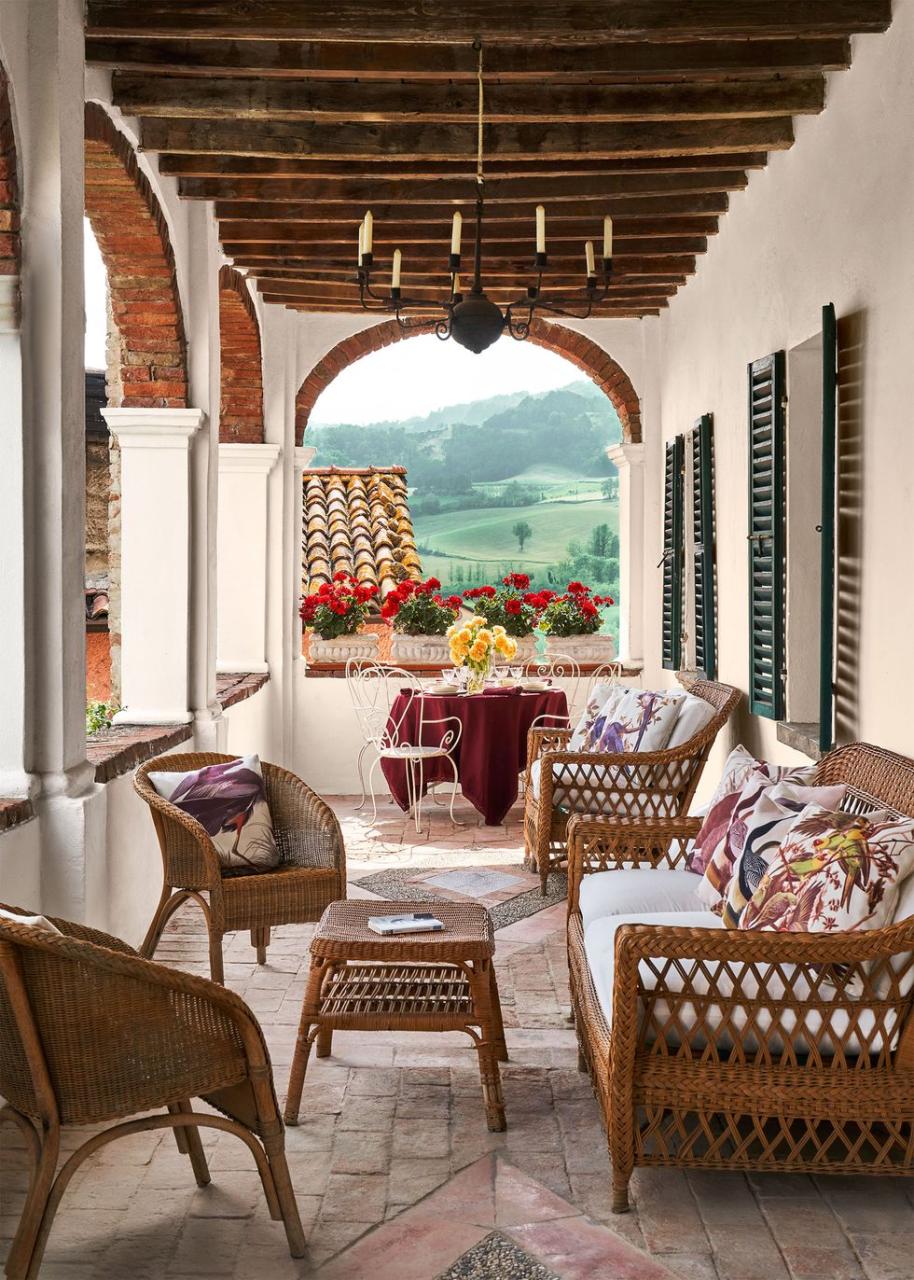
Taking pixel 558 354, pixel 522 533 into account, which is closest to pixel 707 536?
pixel 558 354

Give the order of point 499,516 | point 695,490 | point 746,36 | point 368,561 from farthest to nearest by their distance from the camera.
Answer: point 499,516 → point 368,561 → point 695,490 → point 746,36

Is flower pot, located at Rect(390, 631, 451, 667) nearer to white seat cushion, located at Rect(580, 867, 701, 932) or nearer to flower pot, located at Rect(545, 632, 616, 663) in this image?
flower pot, located at Rect(545, 632, 616, 663)

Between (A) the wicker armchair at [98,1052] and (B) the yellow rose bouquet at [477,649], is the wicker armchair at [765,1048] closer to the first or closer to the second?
(A) the wicker armchair at [98,1052]

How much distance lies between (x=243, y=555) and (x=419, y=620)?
1265 mm

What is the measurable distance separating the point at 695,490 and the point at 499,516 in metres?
16.2

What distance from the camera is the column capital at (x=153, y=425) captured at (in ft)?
18.9

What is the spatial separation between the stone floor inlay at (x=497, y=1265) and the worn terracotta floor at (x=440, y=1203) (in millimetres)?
25

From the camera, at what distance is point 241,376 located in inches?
334

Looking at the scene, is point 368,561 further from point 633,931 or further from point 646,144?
point 633,931

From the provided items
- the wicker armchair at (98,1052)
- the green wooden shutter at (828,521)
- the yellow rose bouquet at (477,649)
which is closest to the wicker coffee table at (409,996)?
the wicker armchair at (98,1052)

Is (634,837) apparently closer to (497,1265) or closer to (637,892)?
(637,892)

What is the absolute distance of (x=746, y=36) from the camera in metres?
4.11

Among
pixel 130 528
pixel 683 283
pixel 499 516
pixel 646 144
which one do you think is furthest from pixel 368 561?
pixel 499 516

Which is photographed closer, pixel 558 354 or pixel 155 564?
pixel 155 564
